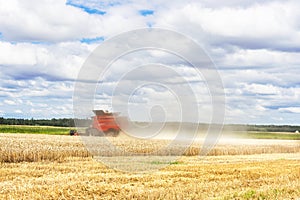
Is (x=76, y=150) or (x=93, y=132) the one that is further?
(x=93, y=132)

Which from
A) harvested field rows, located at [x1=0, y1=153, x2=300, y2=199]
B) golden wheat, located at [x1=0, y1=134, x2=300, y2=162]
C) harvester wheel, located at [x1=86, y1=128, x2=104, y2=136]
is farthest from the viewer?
harvester wheel, located at [x1=86, y1=128, x2=104, y2=136]

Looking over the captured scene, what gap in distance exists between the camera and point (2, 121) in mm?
99438

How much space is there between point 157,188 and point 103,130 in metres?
29.4

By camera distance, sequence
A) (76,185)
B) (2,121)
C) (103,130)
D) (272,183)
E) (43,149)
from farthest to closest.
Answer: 1. (2,121)
2. (103,130)
3. (43,149)
4. (272,183)
5. (76,185)

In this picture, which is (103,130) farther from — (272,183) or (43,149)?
(272,183)

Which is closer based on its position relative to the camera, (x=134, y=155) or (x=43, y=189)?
(x=43, y=189)

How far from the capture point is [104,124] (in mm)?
42344

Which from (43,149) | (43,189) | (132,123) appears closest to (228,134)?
(132,123)

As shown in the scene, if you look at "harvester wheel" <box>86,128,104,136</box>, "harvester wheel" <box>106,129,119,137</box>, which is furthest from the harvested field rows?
"harvester wheel" <box>106,129,119,137</box>

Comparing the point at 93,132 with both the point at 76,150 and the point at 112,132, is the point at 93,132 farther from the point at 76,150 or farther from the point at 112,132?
the point at 76,150

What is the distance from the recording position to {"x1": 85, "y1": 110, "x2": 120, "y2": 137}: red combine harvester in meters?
41.8

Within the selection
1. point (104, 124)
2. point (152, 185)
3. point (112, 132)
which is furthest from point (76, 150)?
point (112, 132)

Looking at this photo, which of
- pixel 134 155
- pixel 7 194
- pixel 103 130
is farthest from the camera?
pixel 103 130

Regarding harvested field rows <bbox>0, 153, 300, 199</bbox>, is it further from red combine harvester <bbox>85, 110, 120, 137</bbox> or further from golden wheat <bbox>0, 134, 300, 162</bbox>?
red combine harvester <bbox>85, 110, 120, 137</bbox>
